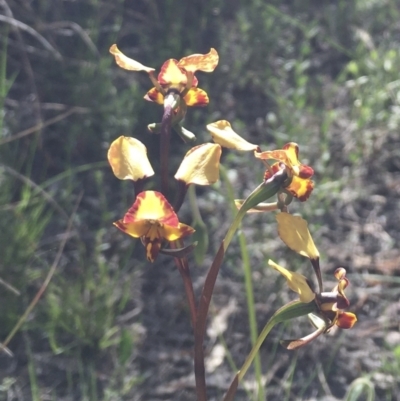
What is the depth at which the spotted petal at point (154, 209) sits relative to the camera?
2.59 ft

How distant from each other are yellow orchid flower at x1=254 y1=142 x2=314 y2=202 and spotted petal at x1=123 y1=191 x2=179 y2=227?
0.15 metres

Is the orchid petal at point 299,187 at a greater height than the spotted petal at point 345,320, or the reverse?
the orchid petal at point 299,187

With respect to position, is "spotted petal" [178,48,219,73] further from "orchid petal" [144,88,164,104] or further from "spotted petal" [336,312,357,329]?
"spotted petal" [336,312,357,329]

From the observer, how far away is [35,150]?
253cm

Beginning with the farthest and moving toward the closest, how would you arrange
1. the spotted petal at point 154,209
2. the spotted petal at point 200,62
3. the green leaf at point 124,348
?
the green leaf at point 124,348 < the spotted petal at point 200,62 < the spotted petal at point 154,209

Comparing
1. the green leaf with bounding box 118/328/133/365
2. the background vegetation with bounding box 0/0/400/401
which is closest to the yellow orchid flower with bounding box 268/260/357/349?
the background vegetation with bounding box 0/0/400/401

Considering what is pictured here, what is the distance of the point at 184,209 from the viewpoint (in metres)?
2.34

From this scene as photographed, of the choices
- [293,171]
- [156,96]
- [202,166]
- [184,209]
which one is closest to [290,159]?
[293,171]

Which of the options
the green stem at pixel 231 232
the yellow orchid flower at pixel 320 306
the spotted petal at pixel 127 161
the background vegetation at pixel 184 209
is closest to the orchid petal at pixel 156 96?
the spotted petal at pixel 127 161

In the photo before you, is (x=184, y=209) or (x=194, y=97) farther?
(x=184, y=209)

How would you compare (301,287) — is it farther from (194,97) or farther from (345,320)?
(194,97)

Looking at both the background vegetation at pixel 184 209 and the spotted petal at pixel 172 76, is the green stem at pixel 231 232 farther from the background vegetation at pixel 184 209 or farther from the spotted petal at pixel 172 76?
the background vegetation at pixel 184 209

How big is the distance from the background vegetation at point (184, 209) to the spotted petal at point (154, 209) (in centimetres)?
68

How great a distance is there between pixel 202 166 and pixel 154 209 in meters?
0.09
